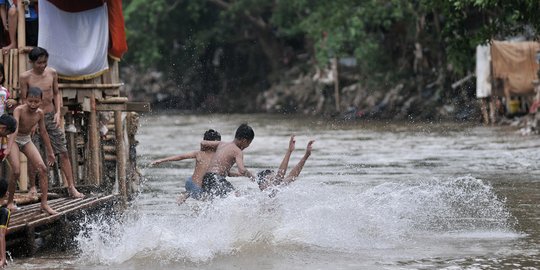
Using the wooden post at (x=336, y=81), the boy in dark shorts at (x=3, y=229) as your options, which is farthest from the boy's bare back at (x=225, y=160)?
the wooden post at (x=336, y=81)

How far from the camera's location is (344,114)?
36.9 m

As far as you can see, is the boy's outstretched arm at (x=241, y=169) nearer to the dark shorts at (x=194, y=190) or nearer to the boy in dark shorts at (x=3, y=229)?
the dark shorts at (x=194, y=190)

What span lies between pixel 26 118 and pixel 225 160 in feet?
6.61

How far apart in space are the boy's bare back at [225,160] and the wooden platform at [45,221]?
124 centimetres

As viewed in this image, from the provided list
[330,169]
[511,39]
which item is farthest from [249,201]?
[511,39]

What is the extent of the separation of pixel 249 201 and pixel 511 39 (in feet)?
74.2

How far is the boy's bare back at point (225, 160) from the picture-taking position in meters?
11.1

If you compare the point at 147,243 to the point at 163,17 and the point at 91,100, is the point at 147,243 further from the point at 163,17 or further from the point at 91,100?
the point at 163,17

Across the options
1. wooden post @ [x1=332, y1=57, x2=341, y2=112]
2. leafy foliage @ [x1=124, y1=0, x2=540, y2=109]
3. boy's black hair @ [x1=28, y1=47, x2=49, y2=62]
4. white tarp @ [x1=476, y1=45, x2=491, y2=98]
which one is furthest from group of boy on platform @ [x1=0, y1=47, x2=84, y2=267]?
wooden post @ [x1=332, y1=57, x2=341, y2=112]

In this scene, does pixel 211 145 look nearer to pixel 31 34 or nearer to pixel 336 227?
pixel 336 227

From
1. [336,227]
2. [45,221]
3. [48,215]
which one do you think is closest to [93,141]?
[48,215]

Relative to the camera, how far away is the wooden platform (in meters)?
9.86

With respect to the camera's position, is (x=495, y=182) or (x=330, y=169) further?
(x=330, y=169)

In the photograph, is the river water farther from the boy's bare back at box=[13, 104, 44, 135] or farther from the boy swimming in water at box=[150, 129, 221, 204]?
the boy's bare back at box=[13, 104, 44, 135]
